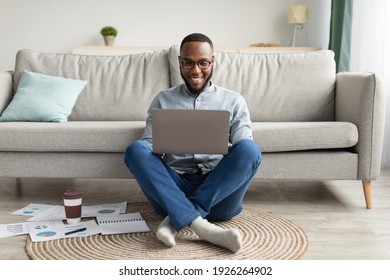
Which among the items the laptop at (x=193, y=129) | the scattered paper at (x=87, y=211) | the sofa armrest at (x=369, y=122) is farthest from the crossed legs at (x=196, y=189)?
the sofa armrest at (x=369, y=122)

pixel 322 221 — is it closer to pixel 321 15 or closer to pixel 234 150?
pixel 234 150

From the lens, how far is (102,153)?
2629 millimetres

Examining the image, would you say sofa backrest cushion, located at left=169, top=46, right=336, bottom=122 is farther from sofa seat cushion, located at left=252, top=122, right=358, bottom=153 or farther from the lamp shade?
the lamp shade

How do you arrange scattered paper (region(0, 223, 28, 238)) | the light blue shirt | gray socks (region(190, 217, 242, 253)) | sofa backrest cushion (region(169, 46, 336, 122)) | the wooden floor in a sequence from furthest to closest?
sofa backrest cushion (region(169, 46, 336, 122))
the light blue shirt
scattered paper (region(0, 223, 28, 238))
the wooden floor
gray socks (region(190, 217, 242, 253))

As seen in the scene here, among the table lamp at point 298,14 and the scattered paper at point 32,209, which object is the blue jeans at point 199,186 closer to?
the scattered paper at point 32,209

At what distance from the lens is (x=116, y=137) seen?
259 centimetres

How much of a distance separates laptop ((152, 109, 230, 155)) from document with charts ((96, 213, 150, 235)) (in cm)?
45

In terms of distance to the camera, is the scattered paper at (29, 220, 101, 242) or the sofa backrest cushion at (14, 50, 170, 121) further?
the sofa backrest cushion at (14, 50, 170, 121)

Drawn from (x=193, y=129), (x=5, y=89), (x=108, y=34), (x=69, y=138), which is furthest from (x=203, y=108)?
(x=108, y=34)

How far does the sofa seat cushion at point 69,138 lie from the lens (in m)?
2.59

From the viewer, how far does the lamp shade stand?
15.6 ft

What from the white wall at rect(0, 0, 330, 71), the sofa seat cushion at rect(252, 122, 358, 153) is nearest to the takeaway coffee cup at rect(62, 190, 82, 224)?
the sofa seat cushion at rect(252, 122, 358, 153)
